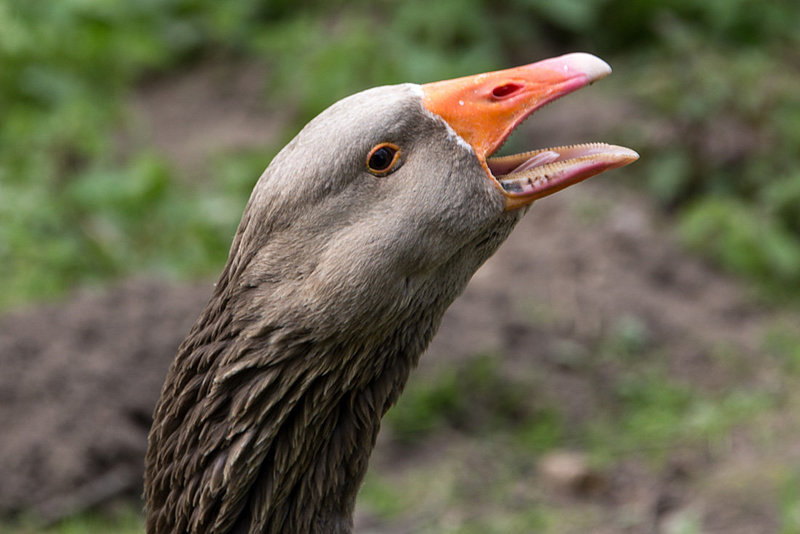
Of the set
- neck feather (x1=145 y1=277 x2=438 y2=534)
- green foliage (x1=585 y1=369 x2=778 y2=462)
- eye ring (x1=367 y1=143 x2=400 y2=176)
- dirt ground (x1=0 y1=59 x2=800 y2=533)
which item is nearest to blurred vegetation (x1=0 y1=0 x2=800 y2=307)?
dirt ground (x1=0 y1=59 x2=800 y2=533)

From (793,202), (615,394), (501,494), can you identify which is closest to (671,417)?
(615,394)

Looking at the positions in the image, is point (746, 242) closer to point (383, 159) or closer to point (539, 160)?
point (539, 160)

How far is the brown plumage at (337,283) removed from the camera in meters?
2.70

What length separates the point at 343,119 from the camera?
2725 mm

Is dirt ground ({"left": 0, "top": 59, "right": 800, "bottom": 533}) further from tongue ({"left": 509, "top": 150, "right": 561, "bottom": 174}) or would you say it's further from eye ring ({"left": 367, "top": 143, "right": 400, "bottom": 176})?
eye ring ({"left": 367, "top": 143, "right": 400, "bottom": 176})

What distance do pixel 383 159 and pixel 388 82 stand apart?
5159 millimetres

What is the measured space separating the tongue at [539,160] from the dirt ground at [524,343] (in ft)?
8.33

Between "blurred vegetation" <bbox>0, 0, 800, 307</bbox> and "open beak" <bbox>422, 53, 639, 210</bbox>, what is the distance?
4067 millimetres

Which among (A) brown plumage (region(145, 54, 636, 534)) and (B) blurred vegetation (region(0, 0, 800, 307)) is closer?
(A) brown plumage (region(145, 54, 636, 534))

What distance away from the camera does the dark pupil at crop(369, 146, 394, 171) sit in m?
2.72

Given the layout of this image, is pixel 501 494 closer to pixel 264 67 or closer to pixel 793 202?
pixel 793 202

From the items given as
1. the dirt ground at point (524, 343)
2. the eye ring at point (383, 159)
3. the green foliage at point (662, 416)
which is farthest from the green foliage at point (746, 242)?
the eye ring at point (383, 159)

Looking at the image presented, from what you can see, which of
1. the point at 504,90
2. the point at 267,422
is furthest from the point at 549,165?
the point at 267,422

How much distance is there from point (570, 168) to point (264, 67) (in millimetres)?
6930
